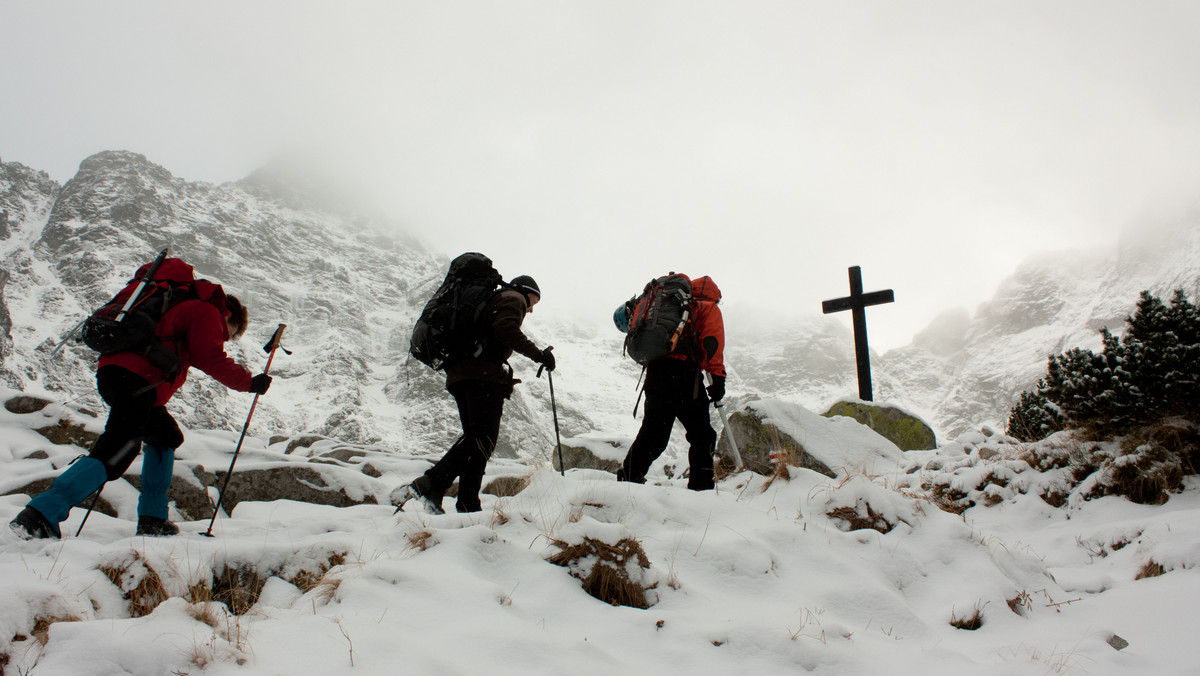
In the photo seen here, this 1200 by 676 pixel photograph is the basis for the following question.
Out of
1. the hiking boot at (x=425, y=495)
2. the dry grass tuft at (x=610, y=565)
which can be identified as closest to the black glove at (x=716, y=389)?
the dry grass tuft at (x=610, y=565)

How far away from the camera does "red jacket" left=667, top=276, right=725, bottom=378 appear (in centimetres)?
479

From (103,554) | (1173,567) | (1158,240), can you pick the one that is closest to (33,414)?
(103,554)

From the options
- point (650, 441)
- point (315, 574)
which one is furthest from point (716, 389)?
point (315, 574)

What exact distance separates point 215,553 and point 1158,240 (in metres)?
256

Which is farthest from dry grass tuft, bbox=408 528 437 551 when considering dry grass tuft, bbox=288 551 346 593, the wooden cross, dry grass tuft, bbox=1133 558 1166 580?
the wooden cross

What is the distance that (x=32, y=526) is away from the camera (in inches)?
125

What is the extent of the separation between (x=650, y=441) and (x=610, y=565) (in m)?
2.08

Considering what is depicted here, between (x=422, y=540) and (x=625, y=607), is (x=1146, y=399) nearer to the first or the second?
(x=625, y=607)

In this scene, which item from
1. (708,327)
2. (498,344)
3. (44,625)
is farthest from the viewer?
(708,327)

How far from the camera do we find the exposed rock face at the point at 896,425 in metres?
9.70

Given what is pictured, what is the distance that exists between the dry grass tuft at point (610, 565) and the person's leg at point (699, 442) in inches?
75.4

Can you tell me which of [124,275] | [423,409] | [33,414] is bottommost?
[423,409]

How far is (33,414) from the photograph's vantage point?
23.9ft

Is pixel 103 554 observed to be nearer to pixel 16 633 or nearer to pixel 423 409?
pixel 16 633
